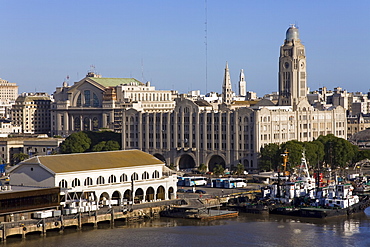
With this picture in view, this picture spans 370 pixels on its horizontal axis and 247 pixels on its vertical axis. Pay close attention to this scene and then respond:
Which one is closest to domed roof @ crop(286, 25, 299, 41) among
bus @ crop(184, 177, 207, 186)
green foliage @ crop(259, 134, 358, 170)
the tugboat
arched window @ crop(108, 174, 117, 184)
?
green foliage @ crop(259, 134, 358, 170)

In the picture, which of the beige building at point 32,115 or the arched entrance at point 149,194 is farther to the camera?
the beige building at point 32,115

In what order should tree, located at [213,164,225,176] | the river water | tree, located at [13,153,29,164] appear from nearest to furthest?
the river water → tree, located at [213,164,225,176] → tree, located at [13,153,29,164]

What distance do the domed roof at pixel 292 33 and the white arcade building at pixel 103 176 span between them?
2128 inches

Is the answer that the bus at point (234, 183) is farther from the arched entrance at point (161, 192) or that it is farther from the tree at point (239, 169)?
the arched entrance at point (161, 192)

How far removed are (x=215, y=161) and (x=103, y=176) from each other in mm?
42334

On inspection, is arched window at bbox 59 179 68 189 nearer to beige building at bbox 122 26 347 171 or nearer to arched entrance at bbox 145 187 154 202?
arched entrance at bbox 145 187 154 202

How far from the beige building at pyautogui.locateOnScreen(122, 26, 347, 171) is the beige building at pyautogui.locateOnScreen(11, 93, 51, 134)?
62868mm

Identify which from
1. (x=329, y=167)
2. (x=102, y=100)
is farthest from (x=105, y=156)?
(x=102, y=100)

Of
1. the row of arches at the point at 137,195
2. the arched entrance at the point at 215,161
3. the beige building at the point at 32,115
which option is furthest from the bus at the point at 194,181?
the beige building at the point at 32,115

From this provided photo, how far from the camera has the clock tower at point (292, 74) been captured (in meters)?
132

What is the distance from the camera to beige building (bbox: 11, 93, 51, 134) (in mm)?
184750

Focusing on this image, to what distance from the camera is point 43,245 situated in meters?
65.4

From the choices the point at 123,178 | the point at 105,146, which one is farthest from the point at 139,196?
the point at 105,146

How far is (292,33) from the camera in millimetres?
135625
